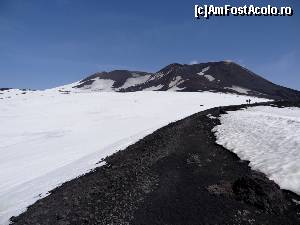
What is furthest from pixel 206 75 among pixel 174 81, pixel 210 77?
pixel 174 81

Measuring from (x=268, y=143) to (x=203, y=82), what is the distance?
130279 mm

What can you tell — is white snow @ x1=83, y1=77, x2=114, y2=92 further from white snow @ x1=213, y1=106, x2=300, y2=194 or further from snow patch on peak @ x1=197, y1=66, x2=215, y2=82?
white snow @ x1=213, y1=106, x2=300, y2=194

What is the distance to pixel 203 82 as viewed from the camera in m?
150

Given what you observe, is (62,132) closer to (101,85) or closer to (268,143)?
(268,143)

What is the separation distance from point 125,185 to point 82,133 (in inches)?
871

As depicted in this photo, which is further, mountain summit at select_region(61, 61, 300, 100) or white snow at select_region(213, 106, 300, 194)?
mountain summit at select_region(61, 61, 300, 100)

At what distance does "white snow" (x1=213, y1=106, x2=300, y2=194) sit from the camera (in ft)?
52.6

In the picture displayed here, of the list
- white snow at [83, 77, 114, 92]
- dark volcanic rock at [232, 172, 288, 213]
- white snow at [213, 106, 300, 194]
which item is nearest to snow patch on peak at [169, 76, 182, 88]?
white snow at [83, 77, 114, 92]

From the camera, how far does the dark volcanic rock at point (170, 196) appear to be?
1339 centimetres

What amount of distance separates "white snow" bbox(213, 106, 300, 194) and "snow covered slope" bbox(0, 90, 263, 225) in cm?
753

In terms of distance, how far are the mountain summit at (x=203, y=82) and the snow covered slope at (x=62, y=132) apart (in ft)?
257

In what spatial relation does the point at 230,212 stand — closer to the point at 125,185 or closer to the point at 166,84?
the point at 125,185

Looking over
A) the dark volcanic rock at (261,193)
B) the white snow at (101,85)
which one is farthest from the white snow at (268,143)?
the white snow at (101,85)

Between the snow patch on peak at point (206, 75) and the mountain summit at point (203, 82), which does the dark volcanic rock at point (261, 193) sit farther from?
→ the snow patch on peak at point (206, 75)
